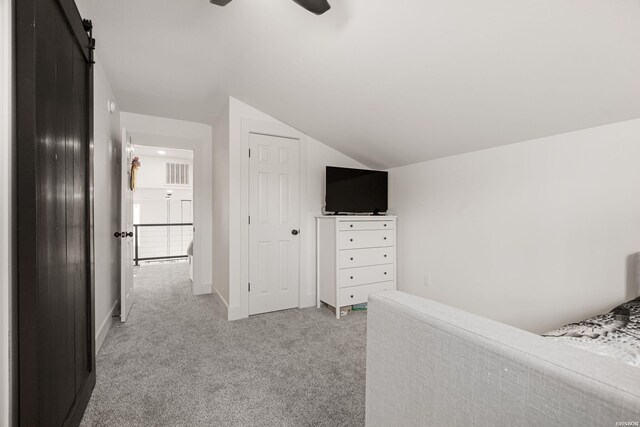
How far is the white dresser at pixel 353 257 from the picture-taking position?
3.03m

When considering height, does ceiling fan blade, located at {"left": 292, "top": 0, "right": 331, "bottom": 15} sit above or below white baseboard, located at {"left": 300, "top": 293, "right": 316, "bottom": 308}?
above

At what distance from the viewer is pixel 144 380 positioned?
1.85 meters

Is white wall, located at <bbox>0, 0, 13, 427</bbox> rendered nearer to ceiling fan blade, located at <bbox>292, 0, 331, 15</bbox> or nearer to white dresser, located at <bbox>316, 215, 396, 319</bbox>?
ceiling fan blade, located at <bbox>292, 0, 331, 15</bbox>

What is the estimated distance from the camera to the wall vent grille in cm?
723

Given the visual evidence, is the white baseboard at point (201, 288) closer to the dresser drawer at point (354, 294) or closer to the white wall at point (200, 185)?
the white wall at point (200, 185)

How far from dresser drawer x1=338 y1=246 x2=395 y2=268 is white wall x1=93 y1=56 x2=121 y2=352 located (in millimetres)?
2219

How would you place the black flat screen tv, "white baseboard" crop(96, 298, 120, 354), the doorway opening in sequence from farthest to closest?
the doorway opening < the black flat screen tv < "white baseboard" crop(96, 298, 120, 354)

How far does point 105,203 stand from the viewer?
2.67 metres

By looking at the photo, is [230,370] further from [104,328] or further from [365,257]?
[365,257]

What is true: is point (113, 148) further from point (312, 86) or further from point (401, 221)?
point (401, 221)

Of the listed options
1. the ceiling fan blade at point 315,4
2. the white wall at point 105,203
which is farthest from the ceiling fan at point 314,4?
the white wall at point 105,203

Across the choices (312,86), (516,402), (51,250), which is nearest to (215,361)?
(51,250)

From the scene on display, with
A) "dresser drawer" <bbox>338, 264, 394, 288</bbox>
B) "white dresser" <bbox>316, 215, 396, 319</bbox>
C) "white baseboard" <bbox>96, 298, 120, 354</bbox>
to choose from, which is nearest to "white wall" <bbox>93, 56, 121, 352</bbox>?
"white baseboard" <bbox>96, 298, 120, 354</bbox>

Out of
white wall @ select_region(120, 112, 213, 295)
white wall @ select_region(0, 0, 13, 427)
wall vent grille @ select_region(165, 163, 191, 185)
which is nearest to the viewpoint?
white wall @ select_region(0, 0, 13, 427)
